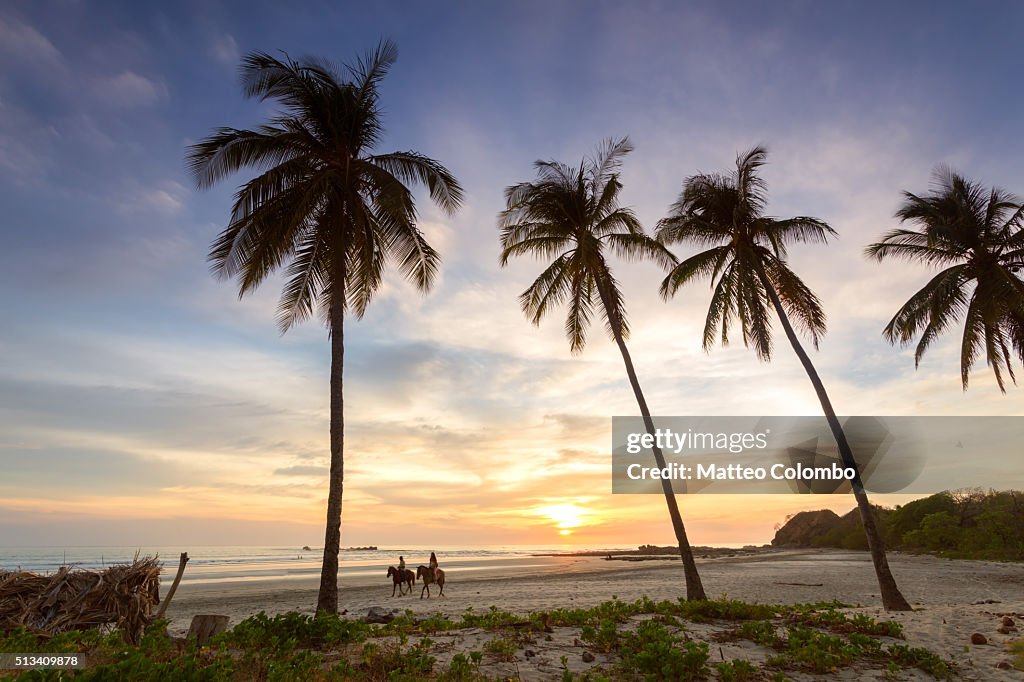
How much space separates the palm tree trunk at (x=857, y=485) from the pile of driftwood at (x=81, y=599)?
53.7ft

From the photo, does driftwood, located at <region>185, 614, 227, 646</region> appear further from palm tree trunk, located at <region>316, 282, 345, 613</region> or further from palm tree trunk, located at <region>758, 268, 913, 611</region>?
palm tree trunk, located at <region>758, 268, 913, 611</region>

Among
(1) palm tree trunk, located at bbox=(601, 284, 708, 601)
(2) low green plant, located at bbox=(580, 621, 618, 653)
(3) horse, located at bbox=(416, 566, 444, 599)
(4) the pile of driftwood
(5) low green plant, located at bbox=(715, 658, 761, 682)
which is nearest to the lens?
(5) low green plant, located at bbox=(715, 658, 761, 682)

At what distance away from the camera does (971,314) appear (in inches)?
763

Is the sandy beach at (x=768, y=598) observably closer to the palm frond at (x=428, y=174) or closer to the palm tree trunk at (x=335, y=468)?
the palm tree trunk at (x=335, y=468)

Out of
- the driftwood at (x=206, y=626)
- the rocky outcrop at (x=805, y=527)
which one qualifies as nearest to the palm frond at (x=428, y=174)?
the driftwood at (x=206, y=626)

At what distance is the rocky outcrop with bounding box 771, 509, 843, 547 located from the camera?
68.8 metres

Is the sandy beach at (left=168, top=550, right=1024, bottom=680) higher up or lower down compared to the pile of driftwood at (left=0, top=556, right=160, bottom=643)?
lower down

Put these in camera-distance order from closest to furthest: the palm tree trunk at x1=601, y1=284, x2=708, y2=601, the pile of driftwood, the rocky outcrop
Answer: the pile of driftwood < the palm tree trunk at x1=601, y1=284, x2=708, y2=601 < the rocky outcrop

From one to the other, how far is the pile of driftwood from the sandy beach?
4.56m

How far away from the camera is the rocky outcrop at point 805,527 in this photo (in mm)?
68812

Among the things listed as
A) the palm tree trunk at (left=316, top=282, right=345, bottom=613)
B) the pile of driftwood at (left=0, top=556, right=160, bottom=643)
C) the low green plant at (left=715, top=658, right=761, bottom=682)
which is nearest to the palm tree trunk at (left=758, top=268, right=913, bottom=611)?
the low green plant at (left=715, top=658, right=761, bottom=682)

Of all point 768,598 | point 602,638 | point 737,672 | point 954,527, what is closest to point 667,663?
point 737,672

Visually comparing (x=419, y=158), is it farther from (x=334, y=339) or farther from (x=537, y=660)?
(x=537, y=660)

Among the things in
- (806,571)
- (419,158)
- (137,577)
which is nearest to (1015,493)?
(806,571)
